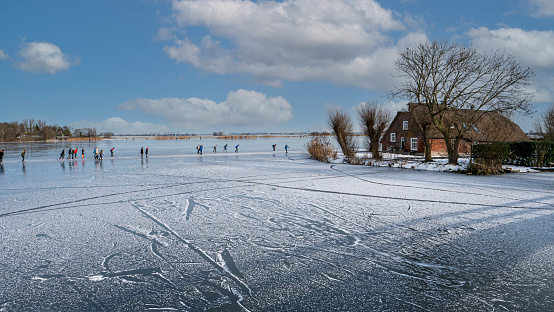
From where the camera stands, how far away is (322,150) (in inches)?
1278

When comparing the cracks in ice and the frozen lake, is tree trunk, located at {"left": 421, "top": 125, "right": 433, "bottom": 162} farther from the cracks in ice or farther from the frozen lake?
the cracks in ice

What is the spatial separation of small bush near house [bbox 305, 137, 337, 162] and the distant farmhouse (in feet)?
29.6

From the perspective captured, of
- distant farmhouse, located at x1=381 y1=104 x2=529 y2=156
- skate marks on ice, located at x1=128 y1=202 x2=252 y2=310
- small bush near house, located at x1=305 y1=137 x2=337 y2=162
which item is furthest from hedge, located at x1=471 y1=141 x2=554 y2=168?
skate marks on ice, located at x1=128 y1=202 x2=252 y2=310

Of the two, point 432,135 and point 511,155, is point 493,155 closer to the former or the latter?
point 511,155

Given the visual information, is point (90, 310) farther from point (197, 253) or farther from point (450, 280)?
point (450, 280)

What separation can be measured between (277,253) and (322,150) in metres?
27.3

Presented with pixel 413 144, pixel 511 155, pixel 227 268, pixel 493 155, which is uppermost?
pixel 413 144

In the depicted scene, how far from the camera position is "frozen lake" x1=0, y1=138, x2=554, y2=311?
4.07 m

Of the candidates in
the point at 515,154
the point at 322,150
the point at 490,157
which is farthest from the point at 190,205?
the point at 322,150

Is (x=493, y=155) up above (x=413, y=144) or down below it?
below

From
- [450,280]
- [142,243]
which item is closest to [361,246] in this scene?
[450,280]

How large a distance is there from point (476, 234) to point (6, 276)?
27.5ft

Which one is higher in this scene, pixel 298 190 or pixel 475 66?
pixel 475 66

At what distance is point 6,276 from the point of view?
4.76 metres
